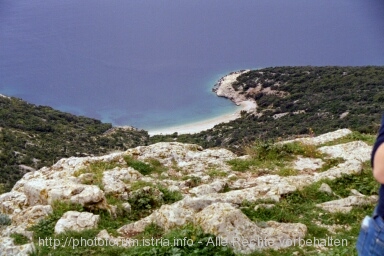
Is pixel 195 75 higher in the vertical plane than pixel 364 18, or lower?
lower

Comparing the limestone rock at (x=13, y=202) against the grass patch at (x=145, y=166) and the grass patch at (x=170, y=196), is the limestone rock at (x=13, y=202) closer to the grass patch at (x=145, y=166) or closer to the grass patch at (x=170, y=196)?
the grass patch at (x=145, y=166)

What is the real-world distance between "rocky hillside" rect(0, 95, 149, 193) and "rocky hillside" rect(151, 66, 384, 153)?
582cm

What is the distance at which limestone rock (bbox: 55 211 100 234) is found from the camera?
619 cm

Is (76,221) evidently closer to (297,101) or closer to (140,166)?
(140,166)

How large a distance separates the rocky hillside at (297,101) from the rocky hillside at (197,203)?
23337 mm

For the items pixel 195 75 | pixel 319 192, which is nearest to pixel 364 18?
pixel 195 75

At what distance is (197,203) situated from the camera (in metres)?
6.71

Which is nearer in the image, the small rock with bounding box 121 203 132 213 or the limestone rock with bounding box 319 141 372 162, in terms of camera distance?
the small rock with bounding box 121 203 132 213

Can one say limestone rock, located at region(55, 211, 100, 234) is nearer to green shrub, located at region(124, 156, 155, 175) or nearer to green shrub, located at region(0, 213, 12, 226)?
green shrub, located at region(0, 213, 12, 226)

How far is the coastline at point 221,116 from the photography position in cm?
5353

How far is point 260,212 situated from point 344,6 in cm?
11632

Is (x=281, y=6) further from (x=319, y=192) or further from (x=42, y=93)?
(x=319, y=192)

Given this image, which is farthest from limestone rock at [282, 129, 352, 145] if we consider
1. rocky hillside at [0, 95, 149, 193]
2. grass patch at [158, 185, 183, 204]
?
rocky hillside at [0, 95, 149, 193]

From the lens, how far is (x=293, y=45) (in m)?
89.2
